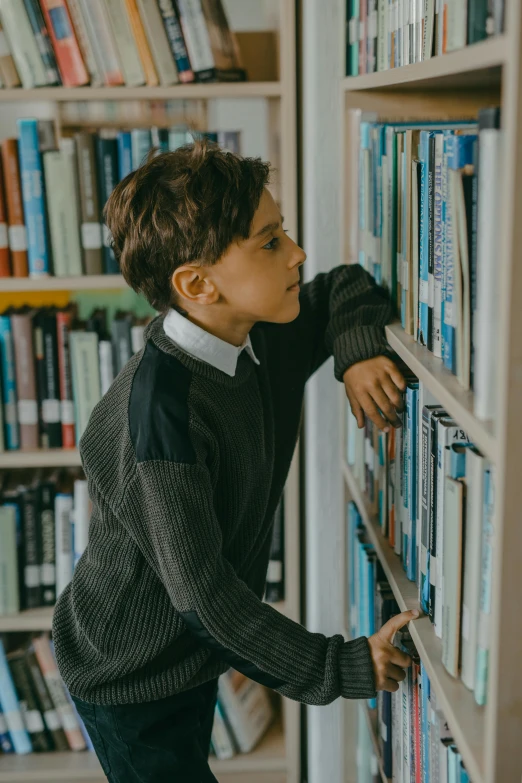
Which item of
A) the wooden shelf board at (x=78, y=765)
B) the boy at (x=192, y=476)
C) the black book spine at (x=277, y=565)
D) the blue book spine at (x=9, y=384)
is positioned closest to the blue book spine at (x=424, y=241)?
the boy at (x=192, y=476)

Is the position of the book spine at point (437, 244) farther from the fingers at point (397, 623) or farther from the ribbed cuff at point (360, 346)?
the fingers at point (397, 623)

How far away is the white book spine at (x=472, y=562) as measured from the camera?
75 cm

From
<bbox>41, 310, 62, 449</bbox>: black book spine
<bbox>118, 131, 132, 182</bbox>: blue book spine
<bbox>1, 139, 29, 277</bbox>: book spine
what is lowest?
<bbox>41, 310, 62, 449</bbox>: black book spine

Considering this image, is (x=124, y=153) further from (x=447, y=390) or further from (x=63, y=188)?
(x=447, y=390)

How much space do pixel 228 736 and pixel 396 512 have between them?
99cm

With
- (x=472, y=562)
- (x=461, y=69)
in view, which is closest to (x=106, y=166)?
(x=461, y=69)

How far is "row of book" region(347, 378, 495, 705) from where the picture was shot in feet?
2.51

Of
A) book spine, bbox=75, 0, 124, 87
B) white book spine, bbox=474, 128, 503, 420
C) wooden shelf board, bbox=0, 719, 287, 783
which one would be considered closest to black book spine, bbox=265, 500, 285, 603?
wooden shelf board, bbox=0, 719, 287, 783

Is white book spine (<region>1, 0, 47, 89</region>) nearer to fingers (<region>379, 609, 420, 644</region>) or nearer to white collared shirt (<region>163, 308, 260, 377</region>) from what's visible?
white collared shirt (<region>163, 308, 260, 377</region>)

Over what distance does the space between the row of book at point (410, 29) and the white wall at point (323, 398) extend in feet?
0.24

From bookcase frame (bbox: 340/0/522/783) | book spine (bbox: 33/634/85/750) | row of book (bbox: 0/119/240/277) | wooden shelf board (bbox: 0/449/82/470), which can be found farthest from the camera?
book spine (bbox: 33/634/85/750)

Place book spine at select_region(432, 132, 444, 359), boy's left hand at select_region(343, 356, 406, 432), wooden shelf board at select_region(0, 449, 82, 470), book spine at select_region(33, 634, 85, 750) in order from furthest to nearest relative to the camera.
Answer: book spine at select_region(33, 634, 85, 750) → wooden shelf board at select_region(0, 449, 82, 470) → boy's left hand at select_region(343, 356, 406, 432) → book spine at select_region(432, 132, 444, 359)

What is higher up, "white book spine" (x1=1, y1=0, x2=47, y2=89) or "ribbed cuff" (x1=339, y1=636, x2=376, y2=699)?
"white book spine" (x1=1, y1=0, x2=47, y2=89)

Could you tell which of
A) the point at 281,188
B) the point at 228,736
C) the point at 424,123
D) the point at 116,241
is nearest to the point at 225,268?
the point at 116,241
